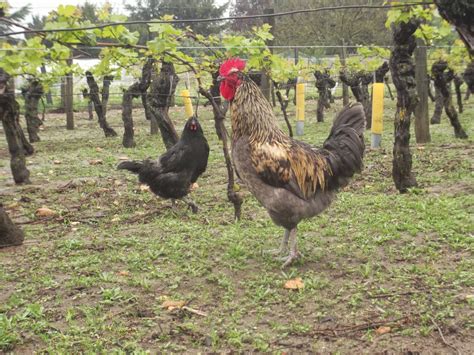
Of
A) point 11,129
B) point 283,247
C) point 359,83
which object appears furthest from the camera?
point 359,83

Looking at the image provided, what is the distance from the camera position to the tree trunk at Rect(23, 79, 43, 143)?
1578 cm

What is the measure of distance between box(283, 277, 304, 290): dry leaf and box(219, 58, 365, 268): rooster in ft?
1.27

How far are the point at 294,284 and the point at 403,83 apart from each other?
384 cm

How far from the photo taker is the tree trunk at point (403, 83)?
660 centimetres

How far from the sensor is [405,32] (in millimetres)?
6473

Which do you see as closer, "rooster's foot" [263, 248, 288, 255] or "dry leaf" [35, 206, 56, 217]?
"rooster's foot" [263, 248, 288, 255]

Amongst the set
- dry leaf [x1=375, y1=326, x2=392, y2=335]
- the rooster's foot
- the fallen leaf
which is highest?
the fallen leaf

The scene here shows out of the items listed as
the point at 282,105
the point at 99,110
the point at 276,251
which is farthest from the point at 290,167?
the point at 99,110

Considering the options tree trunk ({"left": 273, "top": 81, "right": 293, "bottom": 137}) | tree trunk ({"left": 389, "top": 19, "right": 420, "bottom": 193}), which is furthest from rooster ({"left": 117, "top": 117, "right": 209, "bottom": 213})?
tree trunk ({"left": 273, "top": 81, "right": 293, "bottom": 137})

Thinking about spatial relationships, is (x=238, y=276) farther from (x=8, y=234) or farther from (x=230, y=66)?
(x=8, y=234)

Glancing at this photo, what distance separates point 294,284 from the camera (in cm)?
427

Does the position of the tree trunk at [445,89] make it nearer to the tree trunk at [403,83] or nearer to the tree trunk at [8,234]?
the tree trunk at [403,83]

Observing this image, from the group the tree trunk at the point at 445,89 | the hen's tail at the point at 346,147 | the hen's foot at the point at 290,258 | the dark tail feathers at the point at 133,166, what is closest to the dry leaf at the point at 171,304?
the hen's foot at the point at 290,258

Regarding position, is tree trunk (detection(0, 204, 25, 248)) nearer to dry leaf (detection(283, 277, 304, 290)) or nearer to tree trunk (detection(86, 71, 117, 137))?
dry leaf (detection(283, 277, 304, 290))
